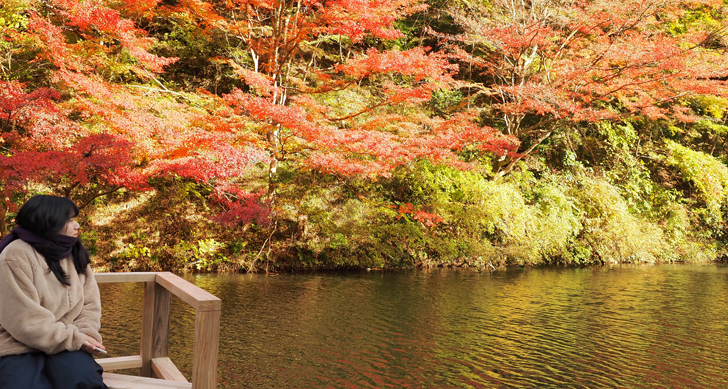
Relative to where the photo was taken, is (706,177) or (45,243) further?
(706,177)

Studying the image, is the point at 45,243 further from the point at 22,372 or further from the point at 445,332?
the point at 445,332

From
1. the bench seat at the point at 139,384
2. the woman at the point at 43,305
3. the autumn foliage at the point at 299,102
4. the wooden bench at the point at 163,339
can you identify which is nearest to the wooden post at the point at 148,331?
the wooden bench at the point at 163,339

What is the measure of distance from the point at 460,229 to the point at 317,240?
12.1 feet

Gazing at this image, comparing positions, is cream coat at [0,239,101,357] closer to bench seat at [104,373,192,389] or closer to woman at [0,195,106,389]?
woman at [0,195,106,389]

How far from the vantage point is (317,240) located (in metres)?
11.1

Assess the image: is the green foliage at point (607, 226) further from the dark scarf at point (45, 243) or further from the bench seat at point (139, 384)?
the dark scarf at point (45, 243)

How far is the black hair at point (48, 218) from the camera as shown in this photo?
1872mm

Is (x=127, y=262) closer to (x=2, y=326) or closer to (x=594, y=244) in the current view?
(x=2, y=326)

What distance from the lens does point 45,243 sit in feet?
6.17

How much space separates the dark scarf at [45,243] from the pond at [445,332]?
2638mm

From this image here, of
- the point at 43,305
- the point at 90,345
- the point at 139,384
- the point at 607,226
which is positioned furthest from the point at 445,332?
the point at 607,226

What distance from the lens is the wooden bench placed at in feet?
6.31

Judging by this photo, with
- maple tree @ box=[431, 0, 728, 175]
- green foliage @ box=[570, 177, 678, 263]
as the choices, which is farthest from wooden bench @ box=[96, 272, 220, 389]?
green foliage @ box=[570, 177, 678, 263]

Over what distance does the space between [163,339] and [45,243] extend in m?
0.99
